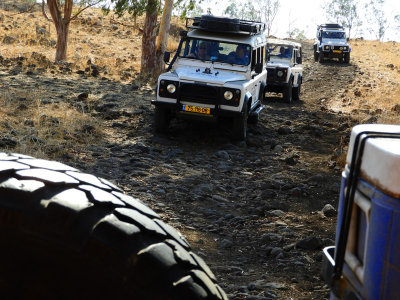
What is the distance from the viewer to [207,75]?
10016 millimetres

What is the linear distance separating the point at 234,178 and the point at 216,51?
3385 mm

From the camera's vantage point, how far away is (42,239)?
6.62 feet

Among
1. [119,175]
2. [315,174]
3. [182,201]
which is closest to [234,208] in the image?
[182,201]

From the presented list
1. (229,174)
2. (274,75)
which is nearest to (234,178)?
(229,174)

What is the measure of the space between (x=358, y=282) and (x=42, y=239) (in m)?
1.16

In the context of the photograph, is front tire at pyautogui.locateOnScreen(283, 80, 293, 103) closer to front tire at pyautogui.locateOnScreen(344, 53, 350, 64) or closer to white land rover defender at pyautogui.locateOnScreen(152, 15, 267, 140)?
white land rover defender at pyautogui.locateOnScreen(152, 15, 267, 140)

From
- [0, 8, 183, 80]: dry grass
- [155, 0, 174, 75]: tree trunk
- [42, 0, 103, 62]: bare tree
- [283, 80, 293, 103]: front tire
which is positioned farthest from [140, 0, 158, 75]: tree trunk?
[283, 80, 293, 103]: front tire

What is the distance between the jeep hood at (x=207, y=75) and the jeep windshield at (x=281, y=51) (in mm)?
7902

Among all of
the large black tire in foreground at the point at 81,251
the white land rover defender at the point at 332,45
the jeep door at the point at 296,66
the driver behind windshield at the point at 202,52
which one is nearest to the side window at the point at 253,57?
the driver behind windshield at the point at 202,52

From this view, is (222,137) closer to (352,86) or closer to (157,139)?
(157,139)

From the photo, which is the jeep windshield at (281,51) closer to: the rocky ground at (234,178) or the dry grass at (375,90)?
the dry grass at (375,90)

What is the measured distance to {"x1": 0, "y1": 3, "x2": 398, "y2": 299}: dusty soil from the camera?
4980mm

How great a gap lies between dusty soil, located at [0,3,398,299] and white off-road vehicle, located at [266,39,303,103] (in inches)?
64.4

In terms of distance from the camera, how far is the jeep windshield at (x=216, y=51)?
34.6 ft
